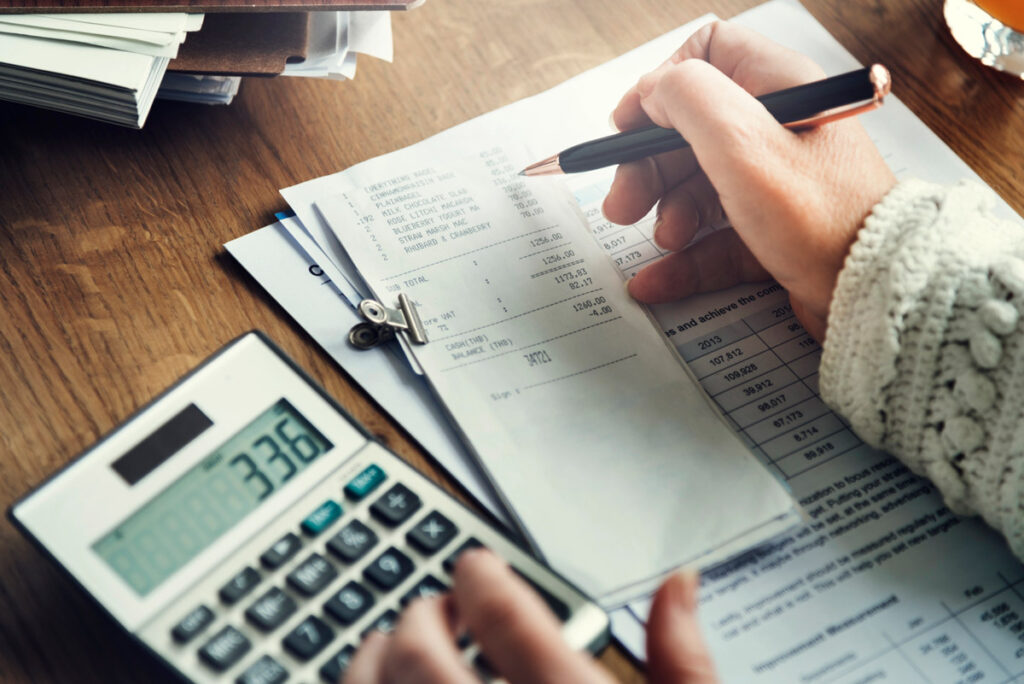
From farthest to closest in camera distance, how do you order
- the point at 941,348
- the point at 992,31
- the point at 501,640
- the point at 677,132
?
the point at 992,31 → the point at 677,132 → the point at 941,348 → the point at 501,640

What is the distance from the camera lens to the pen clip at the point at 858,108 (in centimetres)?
45

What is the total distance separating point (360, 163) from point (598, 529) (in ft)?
1.01

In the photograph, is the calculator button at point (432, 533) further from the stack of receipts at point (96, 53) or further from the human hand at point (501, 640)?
the stack of receipts at point (96, 53)

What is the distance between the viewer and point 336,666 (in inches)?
13.6

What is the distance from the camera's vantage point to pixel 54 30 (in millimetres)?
514

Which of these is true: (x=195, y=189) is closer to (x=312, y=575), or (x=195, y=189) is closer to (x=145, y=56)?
→ (x=145, y=56)

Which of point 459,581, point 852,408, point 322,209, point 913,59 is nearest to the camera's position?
point 459,581

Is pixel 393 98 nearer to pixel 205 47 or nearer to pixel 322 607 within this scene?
pixel 205 47

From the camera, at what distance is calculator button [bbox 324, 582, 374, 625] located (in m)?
0.36

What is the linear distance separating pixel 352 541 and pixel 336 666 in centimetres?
6

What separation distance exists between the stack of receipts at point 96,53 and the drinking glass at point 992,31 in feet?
1.85

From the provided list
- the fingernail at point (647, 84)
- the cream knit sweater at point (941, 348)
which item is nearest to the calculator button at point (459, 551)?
the cream knit sweater at point (941, 348)

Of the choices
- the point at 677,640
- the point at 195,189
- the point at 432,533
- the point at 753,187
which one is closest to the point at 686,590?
the point at 677,640

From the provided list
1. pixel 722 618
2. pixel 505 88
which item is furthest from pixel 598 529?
pixel 505 88
